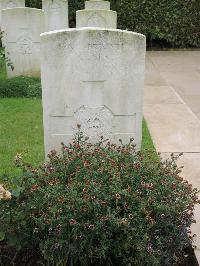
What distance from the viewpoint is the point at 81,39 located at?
3.83m

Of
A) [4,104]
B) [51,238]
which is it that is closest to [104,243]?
[51,238]

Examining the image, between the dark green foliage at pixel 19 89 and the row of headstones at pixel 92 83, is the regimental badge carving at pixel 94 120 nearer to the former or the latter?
the row of headstones at pixel 92 83

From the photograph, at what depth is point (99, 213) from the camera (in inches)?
116

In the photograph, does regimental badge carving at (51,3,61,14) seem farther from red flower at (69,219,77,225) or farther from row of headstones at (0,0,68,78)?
red flower at (69,219,77,225)

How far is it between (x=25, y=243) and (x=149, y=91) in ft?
19.2

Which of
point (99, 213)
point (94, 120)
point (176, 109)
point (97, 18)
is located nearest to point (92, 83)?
point (94, 120)

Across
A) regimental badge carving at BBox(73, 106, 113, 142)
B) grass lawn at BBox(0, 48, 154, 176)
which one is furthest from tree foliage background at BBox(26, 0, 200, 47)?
regimental badge carving at BBox(73, 106, 113, 142)

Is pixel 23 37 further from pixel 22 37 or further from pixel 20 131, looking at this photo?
pixel 20 131

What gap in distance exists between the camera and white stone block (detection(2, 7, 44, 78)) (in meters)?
8.51

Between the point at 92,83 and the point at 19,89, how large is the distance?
4.55 meters

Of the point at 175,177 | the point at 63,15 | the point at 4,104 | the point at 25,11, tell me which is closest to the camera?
the point at 175,177

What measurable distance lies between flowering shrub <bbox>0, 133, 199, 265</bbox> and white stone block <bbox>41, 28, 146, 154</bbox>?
2.53 feet

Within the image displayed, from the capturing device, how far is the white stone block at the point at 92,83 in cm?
384

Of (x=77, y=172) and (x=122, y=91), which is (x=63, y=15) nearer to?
(x=122, y=91)
